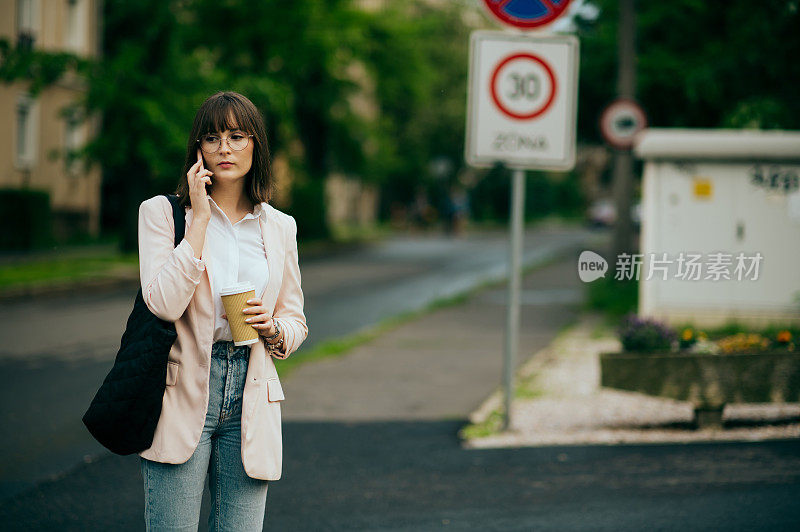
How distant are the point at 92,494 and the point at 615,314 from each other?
10024 millimetres

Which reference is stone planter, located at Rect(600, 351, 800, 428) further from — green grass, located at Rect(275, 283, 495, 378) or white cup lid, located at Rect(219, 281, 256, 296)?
white cup lid, located at Rect(219, 281, 256, 296)

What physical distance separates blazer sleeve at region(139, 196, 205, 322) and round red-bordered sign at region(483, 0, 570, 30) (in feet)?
15.1

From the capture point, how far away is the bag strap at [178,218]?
303 cm

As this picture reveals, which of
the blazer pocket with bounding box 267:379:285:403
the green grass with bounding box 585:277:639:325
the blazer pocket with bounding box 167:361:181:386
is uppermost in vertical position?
the blazer pocket with bounding box 167:361:181:386

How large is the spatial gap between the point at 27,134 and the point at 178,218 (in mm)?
27707

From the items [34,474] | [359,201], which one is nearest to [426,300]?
[34,474]

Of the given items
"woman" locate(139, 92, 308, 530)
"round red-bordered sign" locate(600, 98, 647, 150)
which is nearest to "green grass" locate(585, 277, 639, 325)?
"round red-bordered sign" locate(600, 98, 647, 150)

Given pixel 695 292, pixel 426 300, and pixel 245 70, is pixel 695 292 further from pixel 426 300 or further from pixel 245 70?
pixel 245 70

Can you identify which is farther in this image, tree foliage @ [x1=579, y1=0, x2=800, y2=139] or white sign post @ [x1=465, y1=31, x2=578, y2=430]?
tree foliage @ [x1=579, y1=0, x2=800, y2=139]

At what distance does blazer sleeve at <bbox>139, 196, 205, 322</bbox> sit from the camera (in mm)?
2879

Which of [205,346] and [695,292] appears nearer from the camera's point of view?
[205,346]

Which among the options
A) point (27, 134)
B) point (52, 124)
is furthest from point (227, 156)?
point (52, 124)

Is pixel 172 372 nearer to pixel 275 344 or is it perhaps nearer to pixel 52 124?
pixel 275 344

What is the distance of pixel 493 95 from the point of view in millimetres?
7172
